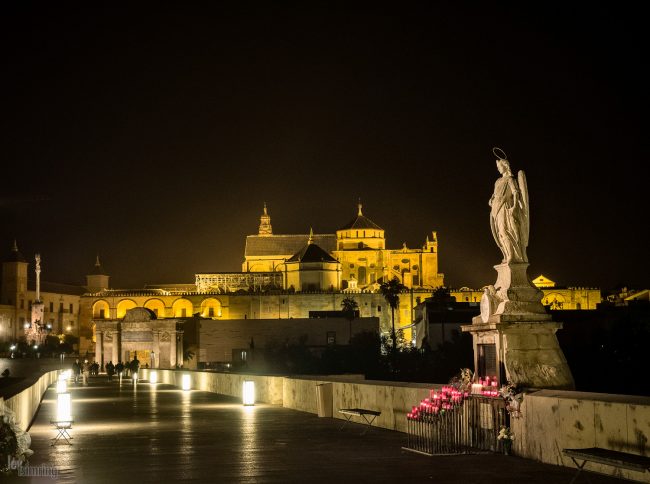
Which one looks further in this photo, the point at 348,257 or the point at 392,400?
the point at 348,257

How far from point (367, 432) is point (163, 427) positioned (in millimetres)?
4027

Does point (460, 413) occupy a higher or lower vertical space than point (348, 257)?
lower

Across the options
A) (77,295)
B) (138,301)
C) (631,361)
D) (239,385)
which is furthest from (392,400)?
(77,295)

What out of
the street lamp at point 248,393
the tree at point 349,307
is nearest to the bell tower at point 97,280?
the tree at point 349,307

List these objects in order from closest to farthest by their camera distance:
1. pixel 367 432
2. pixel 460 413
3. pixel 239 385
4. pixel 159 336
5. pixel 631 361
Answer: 1. pixel 460 413
2. pixel 367 432
3. pixel 239 385
4. pixel 631 361
5. pixel 159 336

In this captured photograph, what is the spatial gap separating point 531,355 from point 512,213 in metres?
2.01

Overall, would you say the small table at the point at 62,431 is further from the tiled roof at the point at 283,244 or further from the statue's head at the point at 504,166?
the tiled roof at the point at 283,244

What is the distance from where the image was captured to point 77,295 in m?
147

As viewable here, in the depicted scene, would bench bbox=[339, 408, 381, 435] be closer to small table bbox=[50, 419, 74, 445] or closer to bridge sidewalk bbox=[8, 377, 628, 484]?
bridge sidewalk bbox=[8, 377, 628, 484]

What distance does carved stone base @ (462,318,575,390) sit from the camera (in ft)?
44.9

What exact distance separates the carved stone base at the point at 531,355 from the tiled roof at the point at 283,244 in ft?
435

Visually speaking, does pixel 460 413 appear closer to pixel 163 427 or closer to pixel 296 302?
pixel 163 427

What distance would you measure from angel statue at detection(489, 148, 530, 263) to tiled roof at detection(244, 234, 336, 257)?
433 feet

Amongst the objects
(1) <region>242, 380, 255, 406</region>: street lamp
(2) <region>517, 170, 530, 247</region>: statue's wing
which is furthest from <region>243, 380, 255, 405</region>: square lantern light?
(2) <region>517, 170, 530, 247</region>: statue's wing
